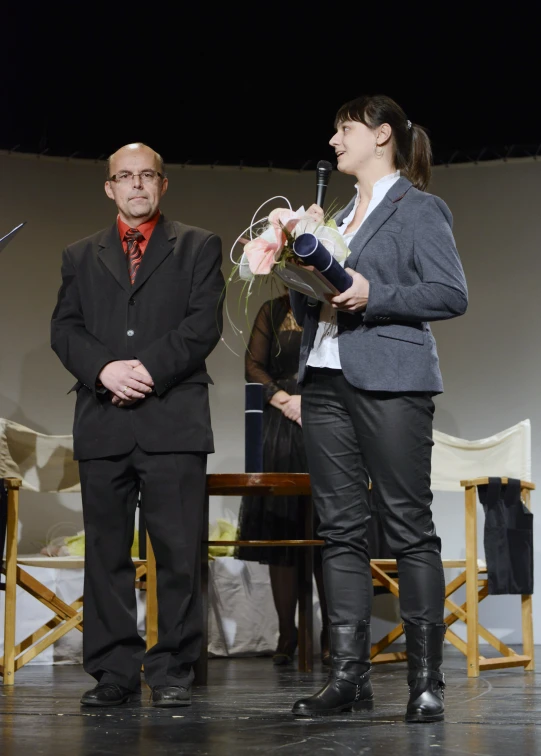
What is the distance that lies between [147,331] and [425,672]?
120 cm

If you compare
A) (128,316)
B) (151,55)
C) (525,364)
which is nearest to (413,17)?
(151,55)

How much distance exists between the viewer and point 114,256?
292cm

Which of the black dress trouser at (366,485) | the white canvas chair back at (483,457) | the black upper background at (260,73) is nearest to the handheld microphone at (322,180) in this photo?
the black dress trouser at (366,485)

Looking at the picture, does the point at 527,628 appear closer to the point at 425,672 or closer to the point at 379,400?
the point at 425,672

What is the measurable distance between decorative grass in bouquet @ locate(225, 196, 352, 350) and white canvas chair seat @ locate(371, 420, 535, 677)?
1.81 m

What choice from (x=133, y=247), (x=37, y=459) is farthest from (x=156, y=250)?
(x=37, y=459)

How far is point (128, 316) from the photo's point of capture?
2.84 metres

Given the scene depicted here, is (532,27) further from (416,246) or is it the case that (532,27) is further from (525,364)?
(416,246)

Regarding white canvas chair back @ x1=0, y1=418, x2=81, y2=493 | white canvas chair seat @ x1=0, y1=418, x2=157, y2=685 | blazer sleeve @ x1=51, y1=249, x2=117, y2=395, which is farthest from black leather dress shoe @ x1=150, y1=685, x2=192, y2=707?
white canvas chair back @ x1=0, y1=418, x2=81, y2=493

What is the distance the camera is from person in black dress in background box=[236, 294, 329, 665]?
411cm

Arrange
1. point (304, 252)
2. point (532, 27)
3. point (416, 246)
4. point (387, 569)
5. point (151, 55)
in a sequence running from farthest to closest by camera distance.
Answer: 1. point (151, 55)
2. point (532, 27)
3. point (387, 569)
4. point (416, 246)
5. point (304, 252)

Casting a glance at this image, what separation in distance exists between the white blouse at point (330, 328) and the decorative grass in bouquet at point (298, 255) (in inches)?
5.4

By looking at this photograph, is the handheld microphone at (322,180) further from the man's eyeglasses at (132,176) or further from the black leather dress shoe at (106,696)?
the black leather dress shoe at (106,696)

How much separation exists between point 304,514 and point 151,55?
9.15 ft
